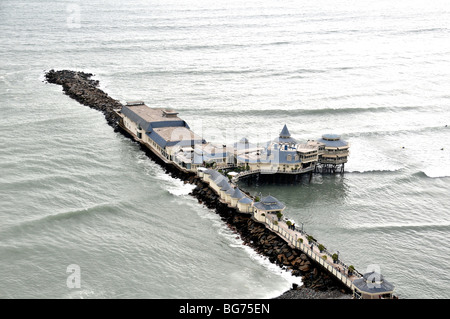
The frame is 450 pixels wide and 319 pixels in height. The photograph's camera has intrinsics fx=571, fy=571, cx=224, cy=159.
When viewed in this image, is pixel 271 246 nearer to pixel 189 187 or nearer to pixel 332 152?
pixel 189 187

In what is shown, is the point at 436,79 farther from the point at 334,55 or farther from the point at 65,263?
the point at 65,263

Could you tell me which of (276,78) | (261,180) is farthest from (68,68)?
(261,180)

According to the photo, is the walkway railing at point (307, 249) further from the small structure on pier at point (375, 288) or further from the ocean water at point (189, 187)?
the ocean water at point (189, 187)
